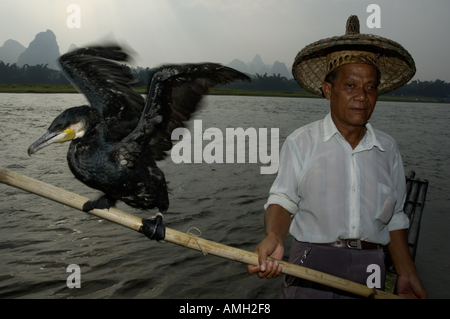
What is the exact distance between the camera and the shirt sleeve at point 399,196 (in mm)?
1904

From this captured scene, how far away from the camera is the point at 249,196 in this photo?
680 cm

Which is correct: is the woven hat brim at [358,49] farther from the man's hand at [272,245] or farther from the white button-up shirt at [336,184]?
the man's hand at [272,245]

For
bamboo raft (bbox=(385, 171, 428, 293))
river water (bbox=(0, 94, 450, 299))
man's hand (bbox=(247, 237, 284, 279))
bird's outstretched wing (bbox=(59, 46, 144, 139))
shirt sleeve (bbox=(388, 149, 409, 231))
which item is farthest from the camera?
river water (bbox=(0, 94, 450, 299))

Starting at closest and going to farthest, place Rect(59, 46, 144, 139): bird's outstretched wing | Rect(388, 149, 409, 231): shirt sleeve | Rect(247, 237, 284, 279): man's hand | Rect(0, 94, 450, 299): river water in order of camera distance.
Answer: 1. Rect(247, 237, 284, 279): man's hand
2. Rect(388, 149, 409, 231): shirt sleeve
3. Rect(59, 46, 144, 139): bird's outstretched wing
4. Rect(0, 94, 450, 299): river water

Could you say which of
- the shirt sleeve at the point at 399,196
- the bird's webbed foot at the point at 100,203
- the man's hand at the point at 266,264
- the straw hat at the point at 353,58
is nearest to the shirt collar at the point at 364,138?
the shirt sleeve at the point at 399,196

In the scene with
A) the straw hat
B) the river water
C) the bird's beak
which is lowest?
the river water

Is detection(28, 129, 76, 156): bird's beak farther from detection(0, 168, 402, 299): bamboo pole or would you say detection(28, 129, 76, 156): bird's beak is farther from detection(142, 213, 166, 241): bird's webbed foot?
detection(142, 213, 166, 241): bird's webbed foot

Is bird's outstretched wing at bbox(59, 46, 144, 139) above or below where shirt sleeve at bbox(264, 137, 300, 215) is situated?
above

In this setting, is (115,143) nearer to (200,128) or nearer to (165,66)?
(165,66)

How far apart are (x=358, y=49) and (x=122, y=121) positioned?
64.1 inches

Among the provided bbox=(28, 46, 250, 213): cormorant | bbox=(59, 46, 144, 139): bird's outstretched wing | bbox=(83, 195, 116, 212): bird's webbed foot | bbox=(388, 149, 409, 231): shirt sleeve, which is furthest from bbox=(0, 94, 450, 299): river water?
bbox=(388, 149, 409, 231): shirt sleeve

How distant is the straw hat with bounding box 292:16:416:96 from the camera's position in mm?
1799

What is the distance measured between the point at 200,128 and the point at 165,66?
1098 cm

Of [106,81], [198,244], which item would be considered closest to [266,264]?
[198,244]
